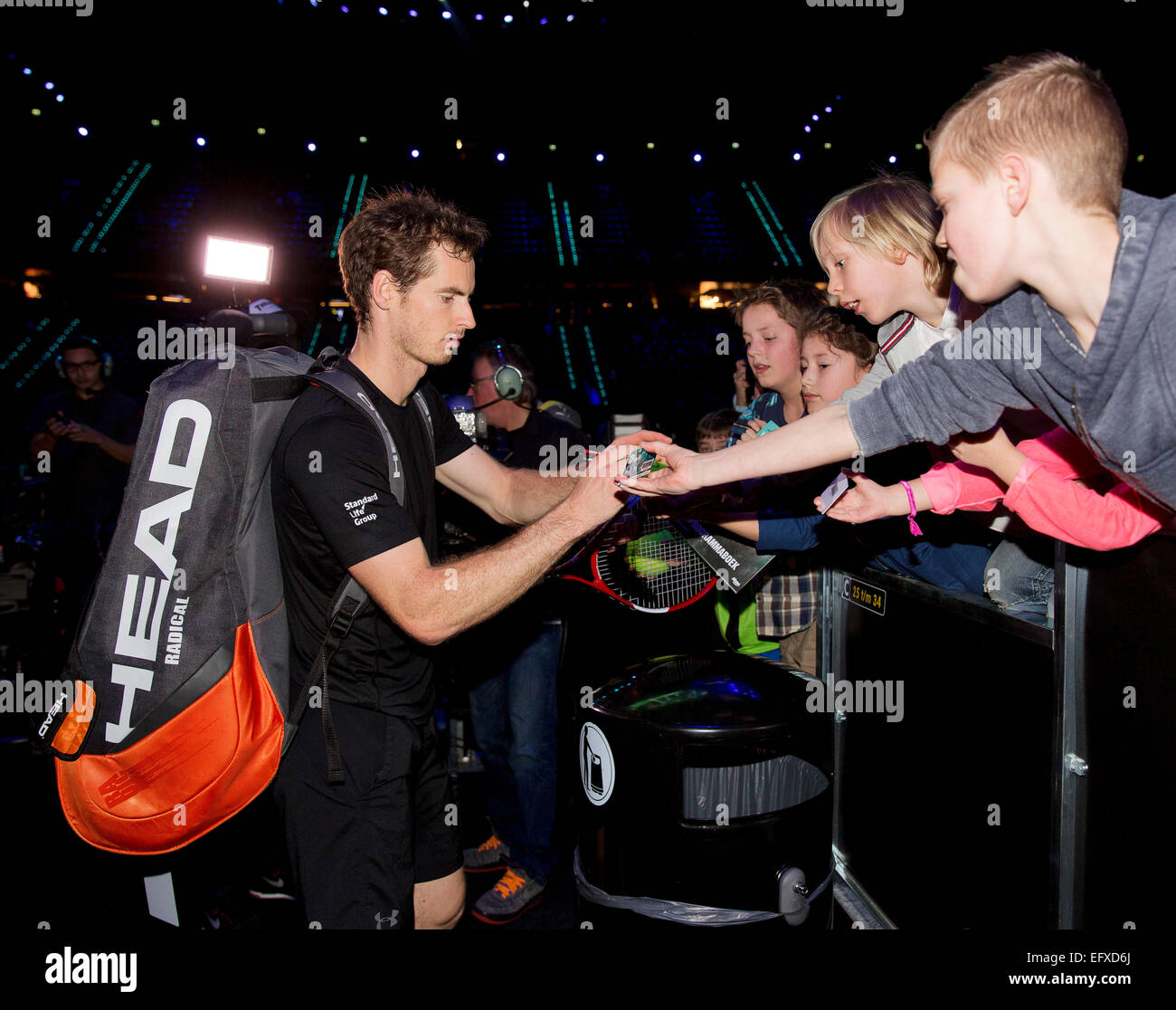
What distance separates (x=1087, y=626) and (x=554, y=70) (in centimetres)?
1118

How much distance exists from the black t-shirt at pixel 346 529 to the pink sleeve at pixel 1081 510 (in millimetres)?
1354

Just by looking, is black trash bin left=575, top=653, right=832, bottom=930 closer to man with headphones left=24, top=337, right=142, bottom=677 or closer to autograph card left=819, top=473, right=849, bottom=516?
Result: autograph card left=819, top=473, right=849, bottom=516

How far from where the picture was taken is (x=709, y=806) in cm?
178

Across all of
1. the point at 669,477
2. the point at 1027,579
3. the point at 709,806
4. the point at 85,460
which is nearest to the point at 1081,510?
the point at 1027,579

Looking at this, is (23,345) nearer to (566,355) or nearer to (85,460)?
(85,460)

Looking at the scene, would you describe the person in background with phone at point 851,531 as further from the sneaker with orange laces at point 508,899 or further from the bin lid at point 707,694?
the sneaker with orange laces at point 508,899

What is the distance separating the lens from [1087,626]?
1.55 m

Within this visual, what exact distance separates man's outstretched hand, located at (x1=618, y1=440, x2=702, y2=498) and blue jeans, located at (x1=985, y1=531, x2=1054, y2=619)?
880mm

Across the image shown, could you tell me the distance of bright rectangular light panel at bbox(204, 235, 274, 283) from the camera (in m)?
2.89

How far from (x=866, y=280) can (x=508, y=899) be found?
280cm

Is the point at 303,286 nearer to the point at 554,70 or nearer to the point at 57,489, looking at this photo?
the point at 554,70

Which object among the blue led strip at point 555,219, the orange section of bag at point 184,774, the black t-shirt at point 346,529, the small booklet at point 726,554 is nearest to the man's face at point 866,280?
the small booklet at point 726,554

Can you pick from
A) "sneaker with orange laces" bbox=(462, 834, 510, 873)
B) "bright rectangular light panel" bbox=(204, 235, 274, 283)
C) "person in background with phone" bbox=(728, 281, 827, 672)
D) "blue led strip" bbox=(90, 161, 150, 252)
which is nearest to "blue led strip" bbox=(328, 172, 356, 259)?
"blue led strip" bbox=(90, 161, 150, 252)

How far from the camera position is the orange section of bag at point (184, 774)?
60.9 inches
